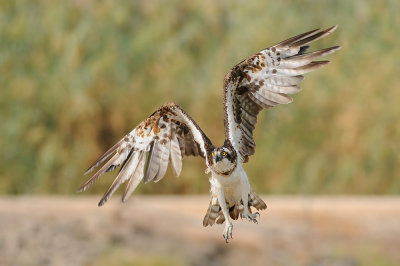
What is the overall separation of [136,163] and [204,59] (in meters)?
6.47

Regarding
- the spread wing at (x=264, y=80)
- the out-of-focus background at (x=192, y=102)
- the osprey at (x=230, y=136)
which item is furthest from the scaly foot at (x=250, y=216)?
the out-of-focus background at (x=192, y=102)

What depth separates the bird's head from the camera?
7.95 metres

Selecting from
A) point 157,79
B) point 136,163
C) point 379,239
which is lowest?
point 379,239

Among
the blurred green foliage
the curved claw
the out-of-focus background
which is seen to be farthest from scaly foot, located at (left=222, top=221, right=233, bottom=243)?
the blurred green foliage

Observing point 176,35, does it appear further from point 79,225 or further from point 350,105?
point 79,225

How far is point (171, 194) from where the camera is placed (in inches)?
564

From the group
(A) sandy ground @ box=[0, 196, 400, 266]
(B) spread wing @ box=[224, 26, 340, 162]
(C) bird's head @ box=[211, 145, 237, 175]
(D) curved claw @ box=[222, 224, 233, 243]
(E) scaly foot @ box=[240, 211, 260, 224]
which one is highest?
(B) spread wing @ box=[224, 26, 340, 162]

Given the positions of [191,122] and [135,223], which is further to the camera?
[135,223]

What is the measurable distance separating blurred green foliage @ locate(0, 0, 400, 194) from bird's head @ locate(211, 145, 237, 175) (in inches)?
235

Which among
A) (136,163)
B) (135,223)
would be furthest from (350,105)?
(136,163)

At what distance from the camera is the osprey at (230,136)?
322 inches

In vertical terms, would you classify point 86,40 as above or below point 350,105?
above

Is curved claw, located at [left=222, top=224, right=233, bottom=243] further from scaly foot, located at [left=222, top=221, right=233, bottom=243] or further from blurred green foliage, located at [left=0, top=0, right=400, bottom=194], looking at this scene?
blurred green foliage, located at [left=0, top=0, right=400, bottom=194]

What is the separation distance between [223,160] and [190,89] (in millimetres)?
6794
